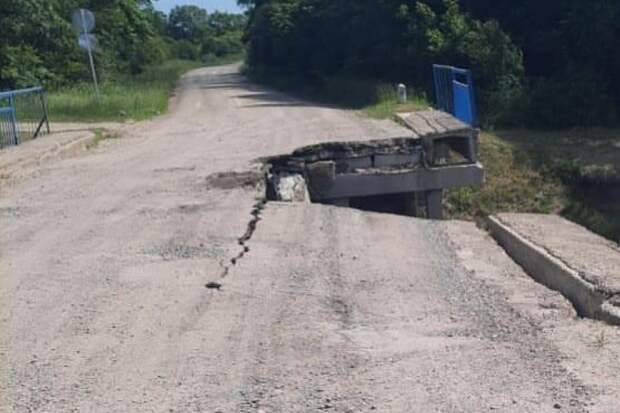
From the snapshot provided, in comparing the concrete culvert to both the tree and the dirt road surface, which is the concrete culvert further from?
the tree

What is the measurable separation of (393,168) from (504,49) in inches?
562

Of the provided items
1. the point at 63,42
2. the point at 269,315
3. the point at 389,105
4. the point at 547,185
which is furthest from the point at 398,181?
the point at 63,42

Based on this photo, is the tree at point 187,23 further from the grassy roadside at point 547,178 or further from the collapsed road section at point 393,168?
the collapsed road section at point 393,168

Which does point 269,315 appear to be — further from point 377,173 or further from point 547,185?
point 547,185

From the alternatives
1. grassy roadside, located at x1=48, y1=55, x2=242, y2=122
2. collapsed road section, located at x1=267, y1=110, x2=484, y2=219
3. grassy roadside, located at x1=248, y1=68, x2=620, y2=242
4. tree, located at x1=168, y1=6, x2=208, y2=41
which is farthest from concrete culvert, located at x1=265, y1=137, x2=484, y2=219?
tree, located at x1=168, y1=6, x2=208, y2=41

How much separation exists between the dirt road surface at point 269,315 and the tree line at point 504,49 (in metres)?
15.7

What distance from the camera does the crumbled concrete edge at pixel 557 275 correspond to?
6.56m

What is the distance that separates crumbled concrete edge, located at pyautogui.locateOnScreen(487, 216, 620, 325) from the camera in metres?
6.56

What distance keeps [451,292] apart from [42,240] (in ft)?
13.2

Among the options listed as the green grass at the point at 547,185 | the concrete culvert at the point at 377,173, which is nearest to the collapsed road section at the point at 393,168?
the concrete culvert at the point at 377,173

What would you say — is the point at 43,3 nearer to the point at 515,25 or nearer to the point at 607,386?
the point at 515,25

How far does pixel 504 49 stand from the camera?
91.6 ft

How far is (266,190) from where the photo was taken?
41.0 feet

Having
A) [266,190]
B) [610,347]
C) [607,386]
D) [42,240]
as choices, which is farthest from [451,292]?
[266,190]
